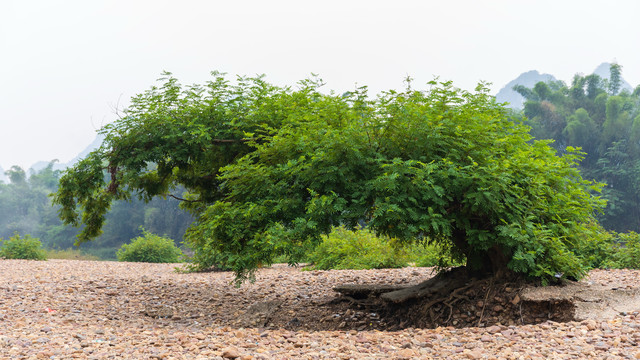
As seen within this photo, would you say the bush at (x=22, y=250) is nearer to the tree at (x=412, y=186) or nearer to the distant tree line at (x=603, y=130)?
the tree at (x=412, y=186)

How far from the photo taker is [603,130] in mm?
36562

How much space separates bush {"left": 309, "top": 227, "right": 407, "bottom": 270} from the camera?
530 inches

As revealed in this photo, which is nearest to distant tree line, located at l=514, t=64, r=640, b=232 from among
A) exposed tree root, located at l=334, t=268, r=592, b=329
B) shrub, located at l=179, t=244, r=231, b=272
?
shrub, located at l=179, t=244, r=231, b=272

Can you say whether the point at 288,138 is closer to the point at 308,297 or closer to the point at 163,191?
the point at 308,297

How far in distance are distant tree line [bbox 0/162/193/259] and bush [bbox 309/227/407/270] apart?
25368mm

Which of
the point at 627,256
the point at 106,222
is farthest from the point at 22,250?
the point at 106,222

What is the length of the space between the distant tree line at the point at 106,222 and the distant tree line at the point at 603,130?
29175 mm

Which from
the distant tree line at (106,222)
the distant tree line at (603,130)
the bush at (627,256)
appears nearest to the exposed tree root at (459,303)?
the bush at (627,256)

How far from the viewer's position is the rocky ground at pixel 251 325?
4.98m

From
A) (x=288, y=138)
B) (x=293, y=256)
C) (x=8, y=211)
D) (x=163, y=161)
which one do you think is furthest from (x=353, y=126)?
(x=8, y=211)

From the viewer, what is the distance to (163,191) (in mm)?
10477

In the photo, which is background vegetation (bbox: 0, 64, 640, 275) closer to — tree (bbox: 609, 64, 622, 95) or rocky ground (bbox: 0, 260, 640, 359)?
rocky ground (bbox: 0, 260, 640, 359)

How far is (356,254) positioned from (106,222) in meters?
31.9

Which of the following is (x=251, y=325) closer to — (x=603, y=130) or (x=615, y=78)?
(x=603, y=130)
